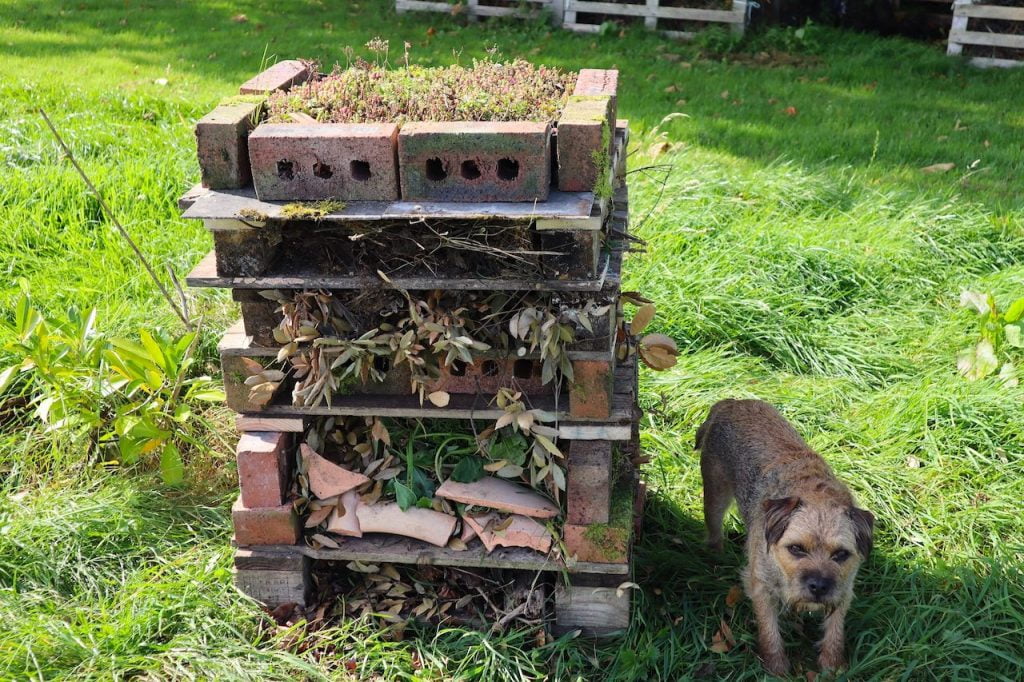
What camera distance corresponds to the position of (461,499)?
3.69 meters

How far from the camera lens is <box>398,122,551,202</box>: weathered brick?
3.07 metres

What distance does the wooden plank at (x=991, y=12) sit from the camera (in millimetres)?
10203

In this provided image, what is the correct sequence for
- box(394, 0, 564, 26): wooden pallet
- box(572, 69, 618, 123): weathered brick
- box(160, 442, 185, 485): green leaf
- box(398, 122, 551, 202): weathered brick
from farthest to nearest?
1. box(394, 0, 564, 26): wooden pallet
2. box(160, 442, 185, 485): green leaf
3. box(572, 69, 618, 123): weathered brick
4. box(398, 122, 551, 202): weathered brick

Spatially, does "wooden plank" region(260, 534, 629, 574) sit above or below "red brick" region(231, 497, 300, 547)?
below

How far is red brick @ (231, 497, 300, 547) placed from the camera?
3709mm

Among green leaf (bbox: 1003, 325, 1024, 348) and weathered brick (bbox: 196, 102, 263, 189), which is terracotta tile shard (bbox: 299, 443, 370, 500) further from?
green leaf (bbox: 1003, 325, 1024, 348)

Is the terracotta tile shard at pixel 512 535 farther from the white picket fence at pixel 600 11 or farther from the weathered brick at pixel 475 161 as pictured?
the white picket fence at pixel 600 11

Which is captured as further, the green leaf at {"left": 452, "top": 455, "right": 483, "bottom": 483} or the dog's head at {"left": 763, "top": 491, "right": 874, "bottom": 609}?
the green leaf at {"left": 452, "top": 455, "right": 483, "bottom": 483}

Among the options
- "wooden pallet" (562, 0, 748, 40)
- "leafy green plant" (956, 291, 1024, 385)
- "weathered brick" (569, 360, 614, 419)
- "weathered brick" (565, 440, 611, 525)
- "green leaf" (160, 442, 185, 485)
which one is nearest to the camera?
"weathered brick" (569, 360, 614, 419)

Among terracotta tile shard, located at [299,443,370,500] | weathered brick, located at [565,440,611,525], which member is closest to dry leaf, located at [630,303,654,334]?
weathered brick, located at [565,440,611,525]

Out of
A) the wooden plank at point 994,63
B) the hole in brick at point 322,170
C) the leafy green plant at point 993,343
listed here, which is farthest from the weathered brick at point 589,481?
the wooden plank at point 994,63

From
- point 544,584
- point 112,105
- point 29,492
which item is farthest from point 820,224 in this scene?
point 112,105

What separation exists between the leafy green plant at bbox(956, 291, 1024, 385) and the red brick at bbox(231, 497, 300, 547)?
355 cm

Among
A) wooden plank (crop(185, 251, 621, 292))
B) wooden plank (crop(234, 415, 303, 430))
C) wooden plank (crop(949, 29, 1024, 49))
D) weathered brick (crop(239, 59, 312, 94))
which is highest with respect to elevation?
weathered brick (crop(239, 59, 312, 94))
